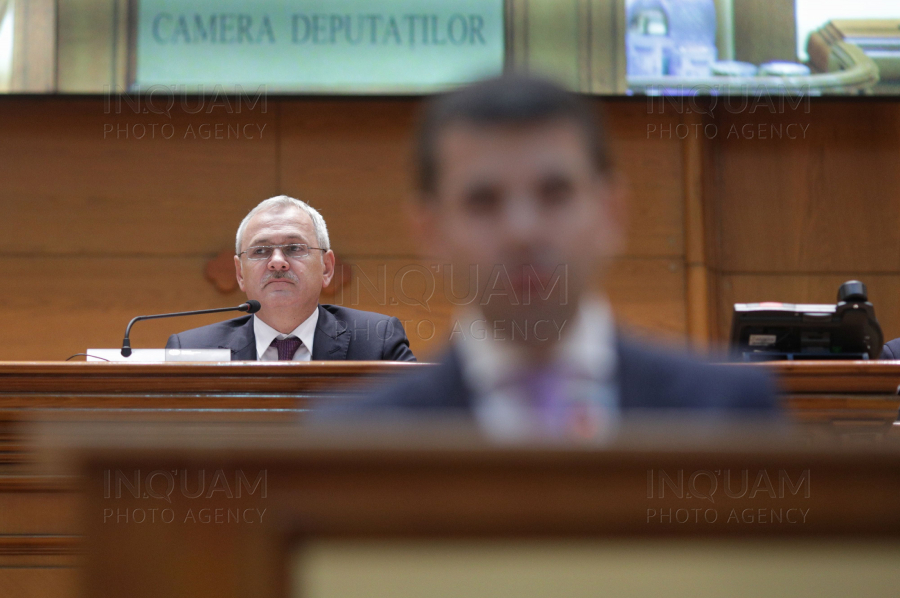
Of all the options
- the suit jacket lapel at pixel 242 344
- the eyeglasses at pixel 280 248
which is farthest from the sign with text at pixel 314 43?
the suit jacket lapel at pixel 242 344

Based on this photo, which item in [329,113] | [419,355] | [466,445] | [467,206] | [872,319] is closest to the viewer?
[466,445]

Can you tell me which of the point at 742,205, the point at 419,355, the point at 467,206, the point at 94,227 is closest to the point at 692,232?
the point at 742,205

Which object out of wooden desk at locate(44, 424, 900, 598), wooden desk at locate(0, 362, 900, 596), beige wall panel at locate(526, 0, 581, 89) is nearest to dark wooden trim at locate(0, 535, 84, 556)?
wooden desk at locate(0, 362, 900, 596)

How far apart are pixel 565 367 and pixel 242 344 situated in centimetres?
263

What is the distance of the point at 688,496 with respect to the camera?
353mm

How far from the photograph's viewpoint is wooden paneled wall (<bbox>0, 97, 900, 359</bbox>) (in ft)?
15.2

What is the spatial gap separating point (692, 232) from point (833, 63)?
1181 millimetres

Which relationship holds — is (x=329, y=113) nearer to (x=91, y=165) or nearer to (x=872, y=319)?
(x=91, y=165)

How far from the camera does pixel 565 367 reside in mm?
719

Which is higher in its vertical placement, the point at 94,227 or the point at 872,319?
the point at 94,227

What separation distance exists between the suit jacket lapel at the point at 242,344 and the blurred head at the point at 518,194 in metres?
2.52

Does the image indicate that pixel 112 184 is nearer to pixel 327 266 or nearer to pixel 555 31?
Result: pixel 327 266

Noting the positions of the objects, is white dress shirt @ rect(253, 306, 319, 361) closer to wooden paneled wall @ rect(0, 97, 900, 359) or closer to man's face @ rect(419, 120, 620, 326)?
wooden paneled wall @ rect(0, 97, 900, 359)

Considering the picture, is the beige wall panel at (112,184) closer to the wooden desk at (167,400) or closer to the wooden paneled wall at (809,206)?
the wooden desk at (167,400)
